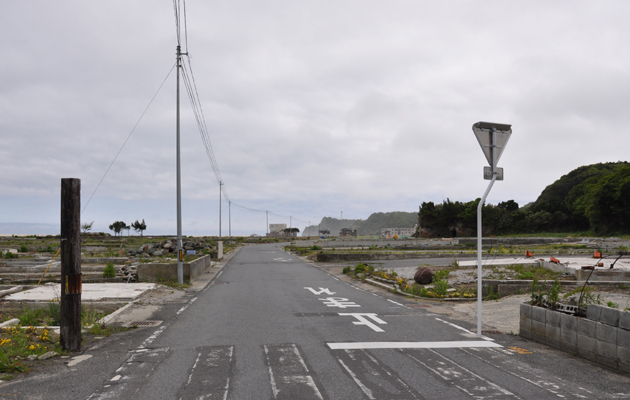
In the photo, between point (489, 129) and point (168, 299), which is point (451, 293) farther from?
point (168, 299)

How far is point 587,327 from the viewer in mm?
7023

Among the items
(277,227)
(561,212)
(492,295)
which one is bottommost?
(277,227)

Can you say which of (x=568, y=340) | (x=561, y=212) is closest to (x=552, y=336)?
(x=568, y=340)

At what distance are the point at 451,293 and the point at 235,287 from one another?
Answer: 885cm

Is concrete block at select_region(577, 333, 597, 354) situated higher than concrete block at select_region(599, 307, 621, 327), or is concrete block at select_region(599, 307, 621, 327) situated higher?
concrete block at select_region(599, 307, 621, 327)

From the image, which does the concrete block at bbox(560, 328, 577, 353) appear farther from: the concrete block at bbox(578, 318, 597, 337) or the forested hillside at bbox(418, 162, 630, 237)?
the forested hillside at bbox(418, 162, 630, 237)

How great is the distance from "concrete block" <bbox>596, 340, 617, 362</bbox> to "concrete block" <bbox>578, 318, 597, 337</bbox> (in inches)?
8.1

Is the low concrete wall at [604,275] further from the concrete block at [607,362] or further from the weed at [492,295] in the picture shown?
the concrete block at [607,362]

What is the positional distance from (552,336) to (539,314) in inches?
19.3

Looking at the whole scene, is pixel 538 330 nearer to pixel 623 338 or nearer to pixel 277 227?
pixel 623 338

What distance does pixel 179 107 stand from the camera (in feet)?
68.1

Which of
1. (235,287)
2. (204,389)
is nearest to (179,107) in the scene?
(235,287)

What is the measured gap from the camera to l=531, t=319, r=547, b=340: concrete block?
8117mm

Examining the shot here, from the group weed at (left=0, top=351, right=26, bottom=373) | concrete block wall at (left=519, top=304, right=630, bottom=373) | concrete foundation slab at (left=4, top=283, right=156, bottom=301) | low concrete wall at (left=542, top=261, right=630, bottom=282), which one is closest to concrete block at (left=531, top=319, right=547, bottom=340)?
concrete block wall at (left=519, top=304, right=630, bottom=373)
